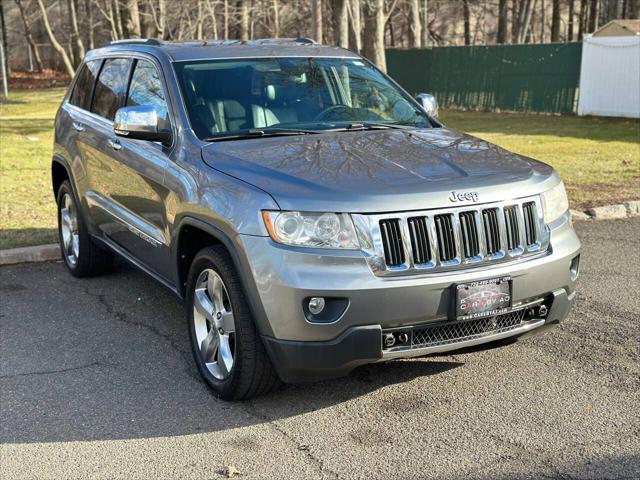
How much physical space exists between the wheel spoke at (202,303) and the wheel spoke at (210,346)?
4.1 inches

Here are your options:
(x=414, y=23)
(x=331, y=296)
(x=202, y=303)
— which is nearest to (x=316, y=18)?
(x=202, y=303)

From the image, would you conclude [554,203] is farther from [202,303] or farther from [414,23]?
[414,23]

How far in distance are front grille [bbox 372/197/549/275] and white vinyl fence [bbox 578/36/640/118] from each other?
18510mm

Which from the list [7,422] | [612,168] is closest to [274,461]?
[7,422]

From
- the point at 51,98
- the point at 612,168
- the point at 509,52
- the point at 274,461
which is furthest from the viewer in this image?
the point at 51,98

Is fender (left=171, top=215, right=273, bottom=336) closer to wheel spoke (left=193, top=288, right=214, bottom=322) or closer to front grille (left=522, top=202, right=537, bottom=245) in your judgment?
wheel spoke (left=193, top=288, right=214, bottom=322)

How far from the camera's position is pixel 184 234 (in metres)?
4.83

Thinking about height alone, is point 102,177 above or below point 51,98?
above

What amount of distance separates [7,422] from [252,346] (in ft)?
4.46

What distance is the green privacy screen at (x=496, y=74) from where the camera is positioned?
23500mm

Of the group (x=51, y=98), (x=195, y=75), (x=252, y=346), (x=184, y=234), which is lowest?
(x=51, y=98)

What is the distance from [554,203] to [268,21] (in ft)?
130

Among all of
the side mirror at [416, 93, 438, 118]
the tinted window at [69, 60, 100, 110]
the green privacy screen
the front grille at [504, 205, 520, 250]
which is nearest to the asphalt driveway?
the front grille at [504, 205, 520, 250]

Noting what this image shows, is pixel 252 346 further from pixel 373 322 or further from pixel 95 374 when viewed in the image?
pixel 95 374
